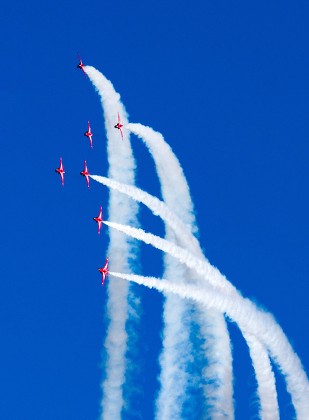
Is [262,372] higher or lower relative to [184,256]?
lower

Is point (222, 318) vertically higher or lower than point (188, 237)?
lower

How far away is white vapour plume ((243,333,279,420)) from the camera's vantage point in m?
58.6

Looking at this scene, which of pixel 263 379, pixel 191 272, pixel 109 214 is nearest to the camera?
pixel 263 379

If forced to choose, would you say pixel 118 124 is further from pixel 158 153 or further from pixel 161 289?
pixel 161 289

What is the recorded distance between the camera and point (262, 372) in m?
58.9

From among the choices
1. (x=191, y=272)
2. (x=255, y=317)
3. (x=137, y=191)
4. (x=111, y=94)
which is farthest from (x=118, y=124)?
(x=255, y=317)

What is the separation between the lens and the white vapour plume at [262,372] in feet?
192

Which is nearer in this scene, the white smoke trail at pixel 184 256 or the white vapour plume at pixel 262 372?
the white vapour plume at pixel 262 372

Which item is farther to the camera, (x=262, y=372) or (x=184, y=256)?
(x=184, y=256)

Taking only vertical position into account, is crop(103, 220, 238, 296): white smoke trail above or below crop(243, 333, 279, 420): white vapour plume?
above

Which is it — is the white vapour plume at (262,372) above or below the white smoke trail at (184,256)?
below

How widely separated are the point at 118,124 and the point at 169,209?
816 cm

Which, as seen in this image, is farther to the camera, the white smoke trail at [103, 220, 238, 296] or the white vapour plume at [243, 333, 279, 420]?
the white smoke trail at [103, 220, 238, 296]

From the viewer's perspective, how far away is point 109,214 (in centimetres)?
6731
